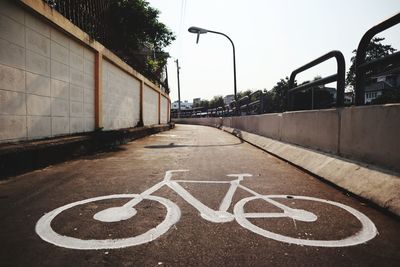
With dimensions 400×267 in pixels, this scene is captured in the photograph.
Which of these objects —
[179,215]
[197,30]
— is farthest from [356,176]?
[197,30]

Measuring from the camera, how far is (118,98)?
1106 cm

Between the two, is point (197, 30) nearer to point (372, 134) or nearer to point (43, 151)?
point (43, 151)

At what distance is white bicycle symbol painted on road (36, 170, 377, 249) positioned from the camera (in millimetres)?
2152

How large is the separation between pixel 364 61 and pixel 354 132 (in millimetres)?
1077

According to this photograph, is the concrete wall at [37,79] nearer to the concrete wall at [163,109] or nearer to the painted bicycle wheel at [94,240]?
the painted bicycle wheel at [94,240]

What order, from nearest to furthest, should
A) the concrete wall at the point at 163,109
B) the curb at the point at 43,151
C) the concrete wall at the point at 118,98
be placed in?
the curb at the point at 43,151, the concrete wall at the point at 118,98, the concrete wall at the point at 163,109

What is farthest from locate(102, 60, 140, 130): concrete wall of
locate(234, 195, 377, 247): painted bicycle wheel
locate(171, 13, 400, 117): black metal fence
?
locate(234, 195, 377, 247): painted bicycle wheel

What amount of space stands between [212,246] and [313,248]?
0.77 meters

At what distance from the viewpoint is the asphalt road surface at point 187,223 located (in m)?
1.94

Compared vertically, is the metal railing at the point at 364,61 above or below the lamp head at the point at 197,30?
below

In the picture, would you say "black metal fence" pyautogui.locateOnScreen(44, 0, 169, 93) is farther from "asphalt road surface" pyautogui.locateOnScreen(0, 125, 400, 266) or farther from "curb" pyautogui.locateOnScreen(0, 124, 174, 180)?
"asphalt road surface" pyautogui.locateOnScreen(0, 125, 400, 266)

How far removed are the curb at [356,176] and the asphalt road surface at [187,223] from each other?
0.14m

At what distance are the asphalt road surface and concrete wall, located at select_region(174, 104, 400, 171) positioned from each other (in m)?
0.70

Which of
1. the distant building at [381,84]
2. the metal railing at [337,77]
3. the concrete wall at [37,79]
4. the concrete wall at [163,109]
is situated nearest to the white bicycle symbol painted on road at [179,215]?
the distant building at [381,84]
